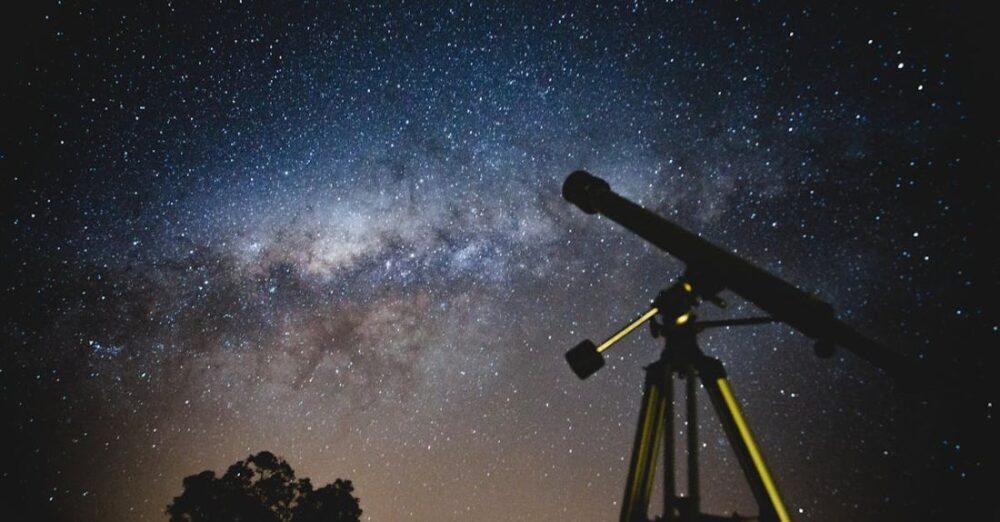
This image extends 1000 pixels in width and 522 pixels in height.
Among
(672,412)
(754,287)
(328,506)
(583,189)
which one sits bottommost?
(672,412)

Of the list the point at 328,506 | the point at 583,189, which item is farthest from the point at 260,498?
the point at 583,189

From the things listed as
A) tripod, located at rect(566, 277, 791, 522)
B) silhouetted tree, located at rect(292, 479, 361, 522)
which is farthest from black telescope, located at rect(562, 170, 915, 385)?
silhouetted tree, located at rect(292, 479, 361, 522)

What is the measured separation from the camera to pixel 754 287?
2.01 metres

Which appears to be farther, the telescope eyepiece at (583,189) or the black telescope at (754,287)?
the telescope eyepiece at (583,189)

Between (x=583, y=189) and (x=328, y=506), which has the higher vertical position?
→ (x=328, y=506)

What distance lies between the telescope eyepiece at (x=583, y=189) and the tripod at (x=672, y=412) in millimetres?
783

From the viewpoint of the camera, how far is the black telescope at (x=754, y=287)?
1860 mm

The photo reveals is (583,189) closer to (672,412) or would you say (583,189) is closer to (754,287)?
(754,287)

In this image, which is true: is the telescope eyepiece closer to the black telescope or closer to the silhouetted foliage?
the black telescope

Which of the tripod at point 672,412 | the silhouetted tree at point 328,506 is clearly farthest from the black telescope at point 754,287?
the silhouetted tree at point 328,506

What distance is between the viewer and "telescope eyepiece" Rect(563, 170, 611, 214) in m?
2.77

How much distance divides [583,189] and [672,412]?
134 cm

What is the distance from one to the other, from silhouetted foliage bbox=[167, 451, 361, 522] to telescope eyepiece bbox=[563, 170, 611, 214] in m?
14.9

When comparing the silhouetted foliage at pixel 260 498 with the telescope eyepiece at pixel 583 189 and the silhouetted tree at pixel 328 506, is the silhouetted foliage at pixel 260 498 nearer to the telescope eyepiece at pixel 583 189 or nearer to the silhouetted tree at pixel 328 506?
the silhouetted tree at pixel 328 506
